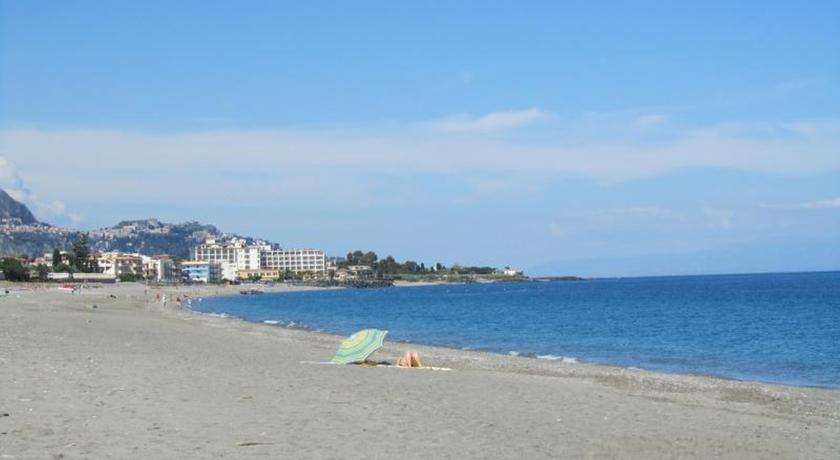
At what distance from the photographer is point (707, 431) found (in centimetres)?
1245

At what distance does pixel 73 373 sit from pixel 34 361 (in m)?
2.58

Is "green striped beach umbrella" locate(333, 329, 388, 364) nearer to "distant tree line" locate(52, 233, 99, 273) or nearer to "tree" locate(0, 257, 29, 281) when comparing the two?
"tree" locate(0, 257, 29, 281)

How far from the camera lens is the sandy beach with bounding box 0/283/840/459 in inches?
385

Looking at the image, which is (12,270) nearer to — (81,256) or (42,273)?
(42,273)

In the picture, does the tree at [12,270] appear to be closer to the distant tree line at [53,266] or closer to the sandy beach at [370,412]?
the distant tree line at [53,266]

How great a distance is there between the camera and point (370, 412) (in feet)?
41.2

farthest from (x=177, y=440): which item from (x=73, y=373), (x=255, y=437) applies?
(x=73, y=373)

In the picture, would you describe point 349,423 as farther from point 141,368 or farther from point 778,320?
point 778,320

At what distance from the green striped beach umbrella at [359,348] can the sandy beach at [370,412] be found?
105 cm

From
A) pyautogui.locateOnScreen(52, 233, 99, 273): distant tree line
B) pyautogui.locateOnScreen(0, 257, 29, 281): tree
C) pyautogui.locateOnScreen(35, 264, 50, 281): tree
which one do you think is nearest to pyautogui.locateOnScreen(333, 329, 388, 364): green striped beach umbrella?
pyautogui.locateOnScreen(0, 257, 29, 281): tree

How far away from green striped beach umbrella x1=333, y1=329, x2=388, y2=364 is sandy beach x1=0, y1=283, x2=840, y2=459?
1.05 m

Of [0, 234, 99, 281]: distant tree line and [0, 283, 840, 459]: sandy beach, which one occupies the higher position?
[0, 234, 99, 281]: distant tree line

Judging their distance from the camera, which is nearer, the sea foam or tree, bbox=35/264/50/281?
the sea foam

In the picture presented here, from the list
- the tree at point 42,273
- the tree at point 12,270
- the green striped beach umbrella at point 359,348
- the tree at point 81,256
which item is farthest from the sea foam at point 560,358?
the tree at point 81,256
